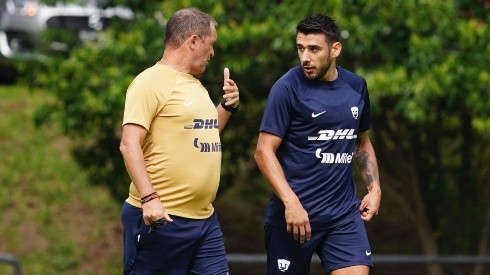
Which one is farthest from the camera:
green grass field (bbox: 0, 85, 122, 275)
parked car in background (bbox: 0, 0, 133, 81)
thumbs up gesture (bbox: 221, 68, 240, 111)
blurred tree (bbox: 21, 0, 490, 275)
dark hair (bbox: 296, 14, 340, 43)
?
parked car in background (bbox: 0, 0, 133, 81)

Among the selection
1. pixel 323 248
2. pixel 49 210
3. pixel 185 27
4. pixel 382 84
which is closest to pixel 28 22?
pixel 49 210

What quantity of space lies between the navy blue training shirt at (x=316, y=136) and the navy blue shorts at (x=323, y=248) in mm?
72

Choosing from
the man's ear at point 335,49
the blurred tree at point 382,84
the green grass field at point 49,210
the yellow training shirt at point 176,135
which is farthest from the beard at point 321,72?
the green grass field at point 49,210

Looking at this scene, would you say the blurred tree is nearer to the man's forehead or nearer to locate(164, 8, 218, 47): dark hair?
the man's forehead

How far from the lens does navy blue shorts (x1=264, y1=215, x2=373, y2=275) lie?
7.38 m

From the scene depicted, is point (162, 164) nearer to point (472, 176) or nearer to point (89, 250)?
point (472, 176)

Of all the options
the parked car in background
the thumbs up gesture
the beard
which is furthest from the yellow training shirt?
the parked car in background

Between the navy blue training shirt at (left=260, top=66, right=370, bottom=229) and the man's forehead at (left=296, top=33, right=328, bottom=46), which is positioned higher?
the man's forehead at (left=296, top=33, right=328, bottom=46)

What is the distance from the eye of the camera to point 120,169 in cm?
1316

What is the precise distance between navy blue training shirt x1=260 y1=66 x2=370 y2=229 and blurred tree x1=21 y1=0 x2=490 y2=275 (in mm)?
3392

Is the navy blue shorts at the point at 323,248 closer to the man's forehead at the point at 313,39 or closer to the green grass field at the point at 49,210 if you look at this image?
the man's forehead at the point at 313,39

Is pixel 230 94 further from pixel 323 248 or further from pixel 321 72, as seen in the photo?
pixel 323 248

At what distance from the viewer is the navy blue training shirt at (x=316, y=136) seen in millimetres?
7234

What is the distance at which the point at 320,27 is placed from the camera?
23.6ft
